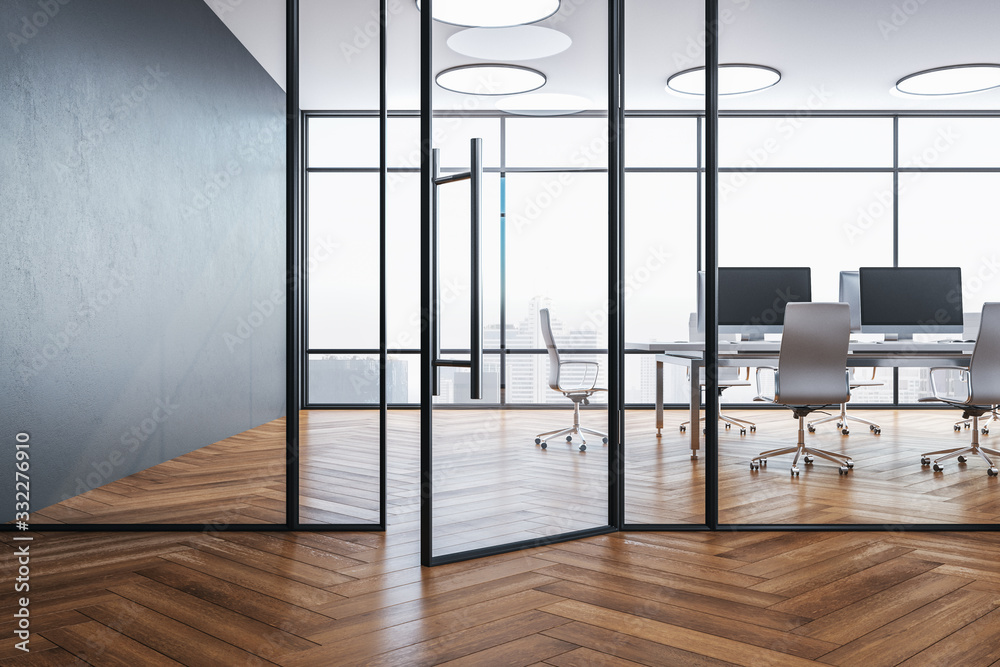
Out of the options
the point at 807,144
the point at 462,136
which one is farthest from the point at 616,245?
the point at 807,144

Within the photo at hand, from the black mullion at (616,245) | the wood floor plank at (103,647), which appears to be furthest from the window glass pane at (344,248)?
the wood floor plank at (103,647)

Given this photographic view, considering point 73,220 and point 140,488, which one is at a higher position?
point 73,220

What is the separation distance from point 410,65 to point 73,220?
3.70 meters

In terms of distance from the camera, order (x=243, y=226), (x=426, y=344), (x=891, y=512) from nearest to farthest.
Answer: (x=426, y=344) → (x=891, y=512) → (x=243, y=226)

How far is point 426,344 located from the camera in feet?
9.67

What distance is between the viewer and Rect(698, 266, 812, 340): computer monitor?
5.47 m

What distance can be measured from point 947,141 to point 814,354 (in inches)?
202

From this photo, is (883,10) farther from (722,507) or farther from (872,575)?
(872,575)

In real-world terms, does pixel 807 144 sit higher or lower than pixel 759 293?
higher

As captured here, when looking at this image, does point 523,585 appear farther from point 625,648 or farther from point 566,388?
point 566,388

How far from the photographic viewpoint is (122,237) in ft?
14.8

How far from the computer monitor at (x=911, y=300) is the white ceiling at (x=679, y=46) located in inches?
79.0

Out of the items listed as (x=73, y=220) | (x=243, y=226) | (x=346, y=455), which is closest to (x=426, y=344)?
(x=73, y=220)

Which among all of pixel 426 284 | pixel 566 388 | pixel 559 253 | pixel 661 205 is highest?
pixel 661 205
